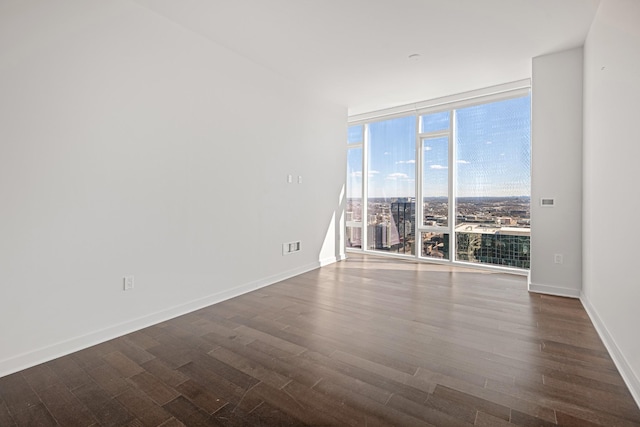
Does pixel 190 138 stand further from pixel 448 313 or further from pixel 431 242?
pixel 431 242

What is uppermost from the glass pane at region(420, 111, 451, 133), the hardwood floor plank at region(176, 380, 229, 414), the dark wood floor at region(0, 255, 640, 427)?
the glass pane at region(420, 111, 451, 133)

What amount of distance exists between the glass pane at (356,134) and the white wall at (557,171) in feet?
10.5

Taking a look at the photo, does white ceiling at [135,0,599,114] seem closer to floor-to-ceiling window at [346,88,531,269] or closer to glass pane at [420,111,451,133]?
floor-to-ceiling window at [346,88,531,269]

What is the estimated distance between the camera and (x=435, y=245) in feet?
18.4

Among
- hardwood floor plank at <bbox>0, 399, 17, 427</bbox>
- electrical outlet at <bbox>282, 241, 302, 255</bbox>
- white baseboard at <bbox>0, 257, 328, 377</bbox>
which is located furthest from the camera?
electrical outlet at <bbox>282, 241, 302, 255</bbox>

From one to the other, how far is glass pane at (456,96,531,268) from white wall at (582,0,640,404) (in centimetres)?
149

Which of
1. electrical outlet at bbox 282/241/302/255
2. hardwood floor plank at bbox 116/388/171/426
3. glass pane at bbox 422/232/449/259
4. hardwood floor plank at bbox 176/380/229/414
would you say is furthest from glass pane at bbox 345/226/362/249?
hardwood floor plank at bbox 116/388/171/426

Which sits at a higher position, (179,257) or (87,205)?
(87,205)

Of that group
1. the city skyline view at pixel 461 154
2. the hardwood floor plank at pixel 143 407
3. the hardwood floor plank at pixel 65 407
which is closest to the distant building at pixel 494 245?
the city skyline view at pixel 461 154

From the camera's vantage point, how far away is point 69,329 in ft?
7.77

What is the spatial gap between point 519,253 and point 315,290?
3185mm

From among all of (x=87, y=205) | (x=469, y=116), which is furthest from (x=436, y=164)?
(x=87, y=205)

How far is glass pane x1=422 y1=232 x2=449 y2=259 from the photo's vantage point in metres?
5.52

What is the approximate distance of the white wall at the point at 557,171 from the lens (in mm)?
3596
